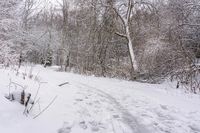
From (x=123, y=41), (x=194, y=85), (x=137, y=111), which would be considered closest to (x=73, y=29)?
(x=123, y=41)

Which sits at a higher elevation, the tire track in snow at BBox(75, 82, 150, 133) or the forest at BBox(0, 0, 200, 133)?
A: the forest at BBox(0, 0, 200, 133)

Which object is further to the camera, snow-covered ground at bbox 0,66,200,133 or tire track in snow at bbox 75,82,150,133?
Answer: tire track in snow at bbox 75,82,150,133

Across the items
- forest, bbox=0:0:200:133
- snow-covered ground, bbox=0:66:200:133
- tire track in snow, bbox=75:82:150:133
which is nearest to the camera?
snow-covered ground, bbox=0:66:200:133

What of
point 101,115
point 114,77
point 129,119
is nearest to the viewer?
point 129,119

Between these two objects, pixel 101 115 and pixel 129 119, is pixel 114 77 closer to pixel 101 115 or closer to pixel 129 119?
pixel 101 115

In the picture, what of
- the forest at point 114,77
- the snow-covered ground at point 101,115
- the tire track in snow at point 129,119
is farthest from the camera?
the forest at point 114,77

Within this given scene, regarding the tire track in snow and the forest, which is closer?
the tire track in snow

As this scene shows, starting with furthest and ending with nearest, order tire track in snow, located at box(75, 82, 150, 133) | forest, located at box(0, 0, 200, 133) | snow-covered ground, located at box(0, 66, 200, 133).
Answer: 1. forest, located at box(0, 0, 200, 133)
2. tire track in snow, located at box(75, 82, 150, 133)
3. snow-covered ground, located at box(0, 66, 200, 133)

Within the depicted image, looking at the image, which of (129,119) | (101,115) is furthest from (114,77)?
(129,119)

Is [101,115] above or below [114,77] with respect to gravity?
below

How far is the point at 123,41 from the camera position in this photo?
17.7 m

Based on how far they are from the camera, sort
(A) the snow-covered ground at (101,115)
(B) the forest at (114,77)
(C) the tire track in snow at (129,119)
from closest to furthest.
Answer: (A) the snow-covered ground at (101,115)
(C) the tire track in snow at (129,119)
(B) the forest at (114,77)

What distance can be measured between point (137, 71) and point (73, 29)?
11.8 m

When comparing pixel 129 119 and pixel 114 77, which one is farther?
pixel 114 77
